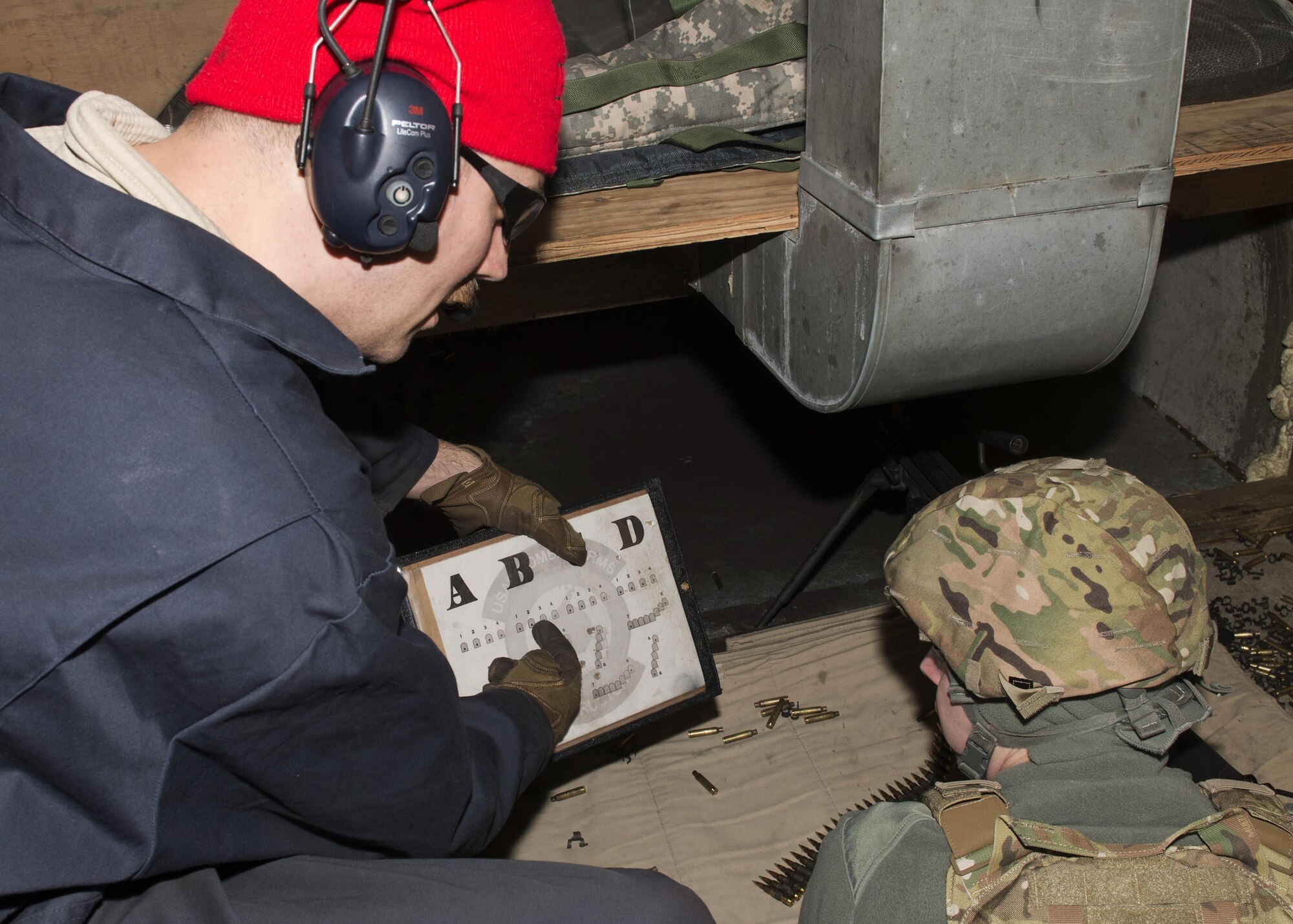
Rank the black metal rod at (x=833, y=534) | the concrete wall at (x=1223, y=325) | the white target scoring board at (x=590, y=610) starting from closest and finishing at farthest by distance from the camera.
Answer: the white target scoring board at (x=590, y=610) < the black metal rod at (x=833, y=534) < the concrete wall at (x=1223, y=325)

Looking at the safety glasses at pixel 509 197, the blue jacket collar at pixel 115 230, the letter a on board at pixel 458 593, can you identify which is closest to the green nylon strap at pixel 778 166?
the safety glasses at pixel 509 197

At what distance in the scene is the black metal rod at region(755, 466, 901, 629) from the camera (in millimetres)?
3084

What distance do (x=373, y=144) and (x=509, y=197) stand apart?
28cm

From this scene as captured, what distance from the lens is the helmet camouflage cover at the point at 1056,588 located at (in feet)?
4.68

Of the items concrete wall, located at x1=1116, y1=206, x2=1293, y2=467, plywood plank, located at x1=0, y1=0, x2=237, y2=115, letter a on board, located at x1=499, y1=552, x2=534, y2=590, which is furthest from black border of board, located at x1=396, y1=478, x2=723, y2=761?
concrete wall, located at x1=1116, y1=206, x2=1293, y2=467

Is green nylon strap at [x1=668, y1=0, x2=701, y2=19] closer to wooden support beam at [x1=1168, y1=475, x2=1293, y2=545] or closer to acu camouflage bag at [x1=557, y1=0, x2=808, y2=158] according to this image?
acu camouflage bag at [x1=557, y1=0, x2=808, y2=158]

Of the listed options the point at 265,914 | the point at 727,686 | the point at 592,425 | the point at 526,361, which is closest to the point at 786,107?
the point at 727,686

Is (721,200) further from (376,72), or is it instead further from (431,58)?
(376,72)

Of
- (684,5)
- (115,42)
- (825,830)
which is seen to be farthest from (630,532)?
(115,42)

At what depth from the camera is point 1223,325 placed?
4.23 m

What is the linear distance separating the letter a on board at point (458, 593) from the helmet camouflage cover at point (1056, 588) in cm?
114

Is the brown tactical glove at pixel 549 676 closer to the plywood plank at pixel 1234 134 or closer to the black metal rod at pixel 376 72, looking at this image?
the black metal rod at pixel 376 72

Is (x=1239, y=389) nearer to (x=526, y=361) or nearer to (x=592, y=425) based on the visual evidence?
(x=592, y=425)

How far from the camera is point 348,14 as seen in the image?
125 cm
